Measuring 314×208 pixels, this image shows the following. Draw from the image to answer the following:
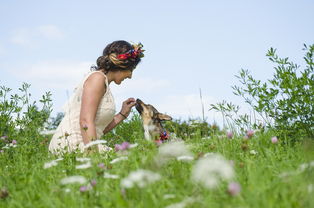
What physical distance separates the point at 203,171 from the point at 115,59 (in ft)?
12.3

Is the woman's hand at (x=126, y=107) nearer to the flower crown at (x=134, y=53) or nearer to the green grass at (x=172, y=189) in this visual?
the flower crown at (x=134, y=53)

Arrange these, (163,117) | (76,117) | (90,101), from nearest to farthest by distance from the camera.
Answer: (90,101) < (76,117) < (163,117)

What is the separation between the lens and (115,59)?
548 centimetres

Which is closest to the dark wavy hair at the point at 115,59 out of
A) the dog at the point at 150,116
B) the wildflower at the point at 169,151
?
the dog at the point at 150,116

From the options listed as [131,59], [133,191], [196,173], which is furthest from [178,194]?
[131,59]

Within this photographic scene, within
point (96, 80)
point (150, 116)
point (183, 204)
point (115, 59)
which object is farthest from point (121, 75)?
point (183, 204)

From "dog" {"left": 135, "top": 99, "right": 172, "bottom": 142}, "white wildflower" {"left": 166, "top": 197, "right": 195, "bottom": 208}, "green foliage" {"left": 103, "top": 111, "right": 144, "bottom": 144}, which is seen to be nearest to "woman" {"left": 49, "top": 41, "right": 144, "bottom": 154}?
"dog" {"left": 135, "top": 99, "right": 172, "bottom": 142}

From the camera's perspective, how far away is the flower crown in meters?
5.51

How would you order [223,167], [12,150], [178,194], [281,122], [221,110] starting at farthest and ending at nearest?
[12,150] → [221,110] → [281,122] → [178,194] → [223,167]

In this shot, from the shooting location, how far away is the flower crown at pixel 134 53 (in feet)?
18.1

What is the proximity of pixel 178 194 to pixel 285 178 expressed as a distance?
2.08 ft

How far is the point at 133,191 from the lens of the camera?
2402mm

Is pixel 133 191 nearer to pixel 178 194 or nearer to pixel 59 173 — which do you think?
pixel 178 194

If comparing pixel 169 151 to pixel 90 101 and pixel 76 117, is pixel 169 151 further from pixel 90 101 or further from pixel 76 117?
pixel 76 117
